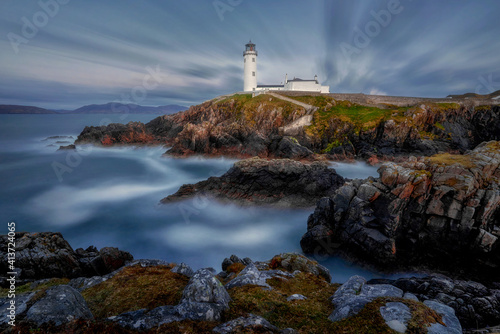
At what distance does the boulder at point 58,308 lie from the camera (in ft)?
18.3

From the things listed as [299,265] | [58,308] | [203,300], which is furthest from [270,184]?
[58,308]

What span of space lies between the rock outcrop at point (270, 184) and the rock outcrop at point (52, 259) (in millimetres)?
17046

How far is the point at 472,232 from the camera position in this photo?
17.8m

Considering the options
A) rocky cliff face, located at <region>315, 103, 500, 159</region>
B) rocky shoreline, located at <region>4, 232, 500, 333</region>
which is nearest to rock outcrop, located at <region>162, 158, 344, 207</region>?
rocky shoreline, located at <region>4, 232, 500, 333</region>

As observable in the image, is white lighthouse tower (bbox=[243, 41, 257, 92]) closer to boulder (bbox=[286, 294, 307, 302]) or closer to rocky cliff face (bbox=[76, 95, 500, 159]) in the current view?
rocky cliff face (bbox=[76, 95, 500, 159])

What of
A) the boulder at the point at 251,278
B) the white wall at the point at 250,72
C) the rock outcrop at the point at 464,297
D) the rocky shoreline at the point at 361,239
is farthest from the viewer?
the white wall at the point at 250,72

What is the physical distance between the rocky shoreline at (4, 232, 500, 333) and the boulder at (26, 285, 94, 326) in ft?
0.07

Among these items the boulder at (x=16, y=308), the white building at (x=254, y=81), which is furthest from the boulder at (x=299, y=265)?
the white building at (x=254, y=81)

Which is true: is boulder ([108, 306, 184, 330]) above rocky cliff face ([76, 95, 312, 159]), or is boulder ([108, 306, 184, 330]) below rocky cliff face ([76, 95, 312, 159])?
below

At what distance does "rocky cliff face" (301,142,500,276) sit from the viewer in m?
17.8

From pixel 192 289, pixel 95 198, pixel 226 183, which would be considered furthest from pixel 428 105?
pixel 95 198

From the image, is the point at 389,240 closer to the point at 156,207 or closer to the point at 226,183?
the point at 226,183

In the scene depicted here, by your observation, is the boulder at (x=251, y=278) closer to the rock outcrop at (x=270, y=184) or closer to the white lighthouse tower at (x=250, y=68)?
the rock outcrop at (x=270, y=184)

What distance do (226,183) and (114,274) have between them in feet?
74.0
